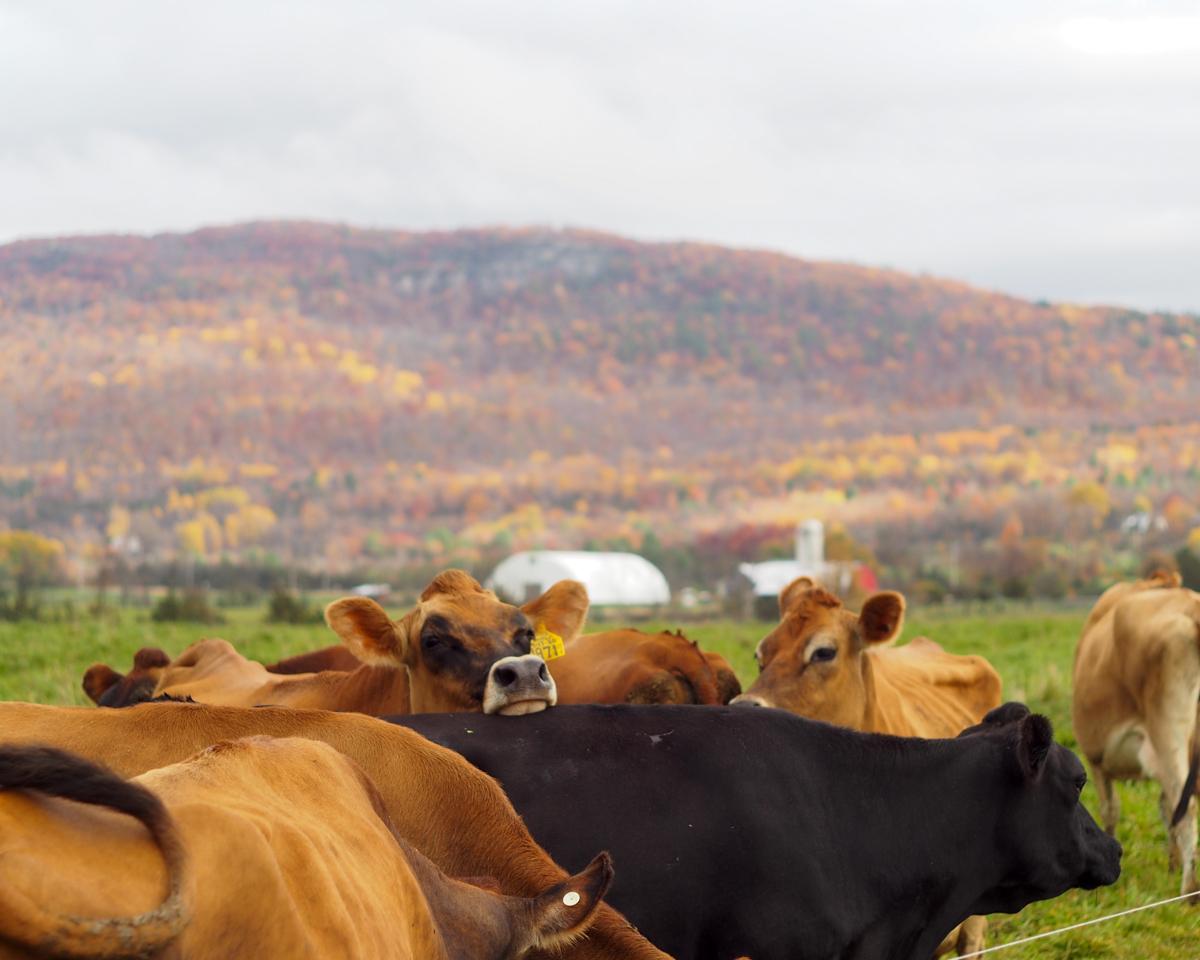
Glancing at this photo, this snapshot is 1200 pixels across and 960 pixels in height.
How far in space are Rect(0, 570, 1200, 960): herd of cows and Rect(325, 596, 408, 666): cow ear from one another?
0.01 m

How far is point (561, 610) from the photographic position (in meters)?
8.01

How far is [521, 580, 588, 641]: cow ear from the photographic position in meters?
7.99

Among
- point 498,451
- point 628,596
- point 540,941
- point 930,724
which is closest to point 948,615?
point 628,596

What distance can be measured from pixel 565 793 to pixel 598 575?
6090cm

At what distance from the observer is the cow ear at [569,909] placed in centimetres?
347

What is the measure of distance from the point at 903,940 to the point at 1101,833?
0.98 meters

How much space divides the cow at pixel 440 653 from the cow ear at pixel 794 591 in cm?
136

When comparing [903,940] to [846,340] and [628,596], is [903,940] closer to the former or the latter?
[628,596]

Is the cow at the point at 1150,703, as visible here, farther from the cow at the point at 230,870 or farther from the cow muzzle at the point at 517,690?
the cow at the point at 230,870

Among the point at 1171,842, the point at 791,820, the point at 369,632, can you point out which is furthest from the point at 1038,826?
the point at 1171,842

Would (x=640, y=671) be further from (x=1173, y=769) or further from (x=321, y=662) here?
(x=1173, y=769)

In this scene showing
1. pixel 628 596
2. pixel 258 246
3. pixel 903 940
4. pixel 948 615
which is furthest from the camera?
pixel 258 246

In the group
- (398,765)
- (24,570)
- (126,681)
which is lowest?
(24,570)

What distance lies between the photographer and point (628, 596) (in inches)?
2554
